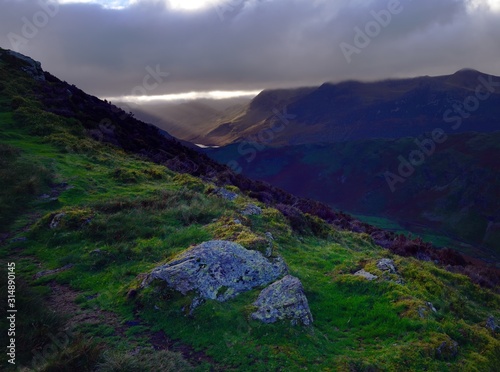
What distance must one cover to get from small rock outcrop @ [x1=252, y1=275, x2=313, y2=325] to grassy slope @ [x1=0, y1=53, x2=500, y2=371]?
0.29 m

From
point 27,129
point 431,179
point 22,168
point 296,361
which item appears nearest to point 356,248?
point 296,361

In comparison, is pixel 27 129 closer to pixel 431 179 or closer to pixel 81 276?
pixel 81 276

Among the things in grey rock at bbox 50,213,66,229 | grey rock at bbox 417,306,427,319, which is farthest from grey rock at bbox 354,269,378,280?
grey rock at bbox 50,213,66,229

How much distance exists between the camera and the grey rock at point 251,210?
1845 centimetres

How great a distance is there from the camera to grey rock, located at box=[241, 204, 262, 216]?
18.5 metres

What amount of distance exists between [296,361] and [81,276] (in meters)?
7.55

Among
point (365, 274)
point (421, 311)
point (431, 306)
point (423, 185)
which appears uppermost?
point (365, 274)

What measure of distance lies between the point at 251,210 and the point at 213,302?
9.46 m

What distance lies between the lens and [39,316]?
29.1 feet

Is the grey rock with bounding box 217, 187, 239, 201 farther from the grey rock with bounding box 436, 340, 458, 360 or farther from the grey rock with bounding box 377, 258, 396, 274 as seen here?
the grey rock with bounding box 436, 340, 458, 360

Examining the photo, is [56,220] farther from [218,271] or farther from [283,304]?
[283,304]

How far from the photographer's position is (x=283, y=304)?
9.66m

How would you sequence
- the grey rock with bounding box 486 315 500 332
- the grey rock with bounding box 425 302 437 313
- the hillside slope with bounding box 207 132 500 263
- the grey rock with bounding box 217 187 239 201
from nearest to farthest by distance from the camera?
1. the grey rock with bounding box 425 302 437 313
2. the grey rock with bounding box 486 315 500 332
3. the grey rock with bounding box 217 187 239 201
4. the hillside slope with bounding box 207 132 500 263

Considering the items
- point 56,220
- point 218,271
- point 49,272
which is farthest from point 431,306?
point 56,220
